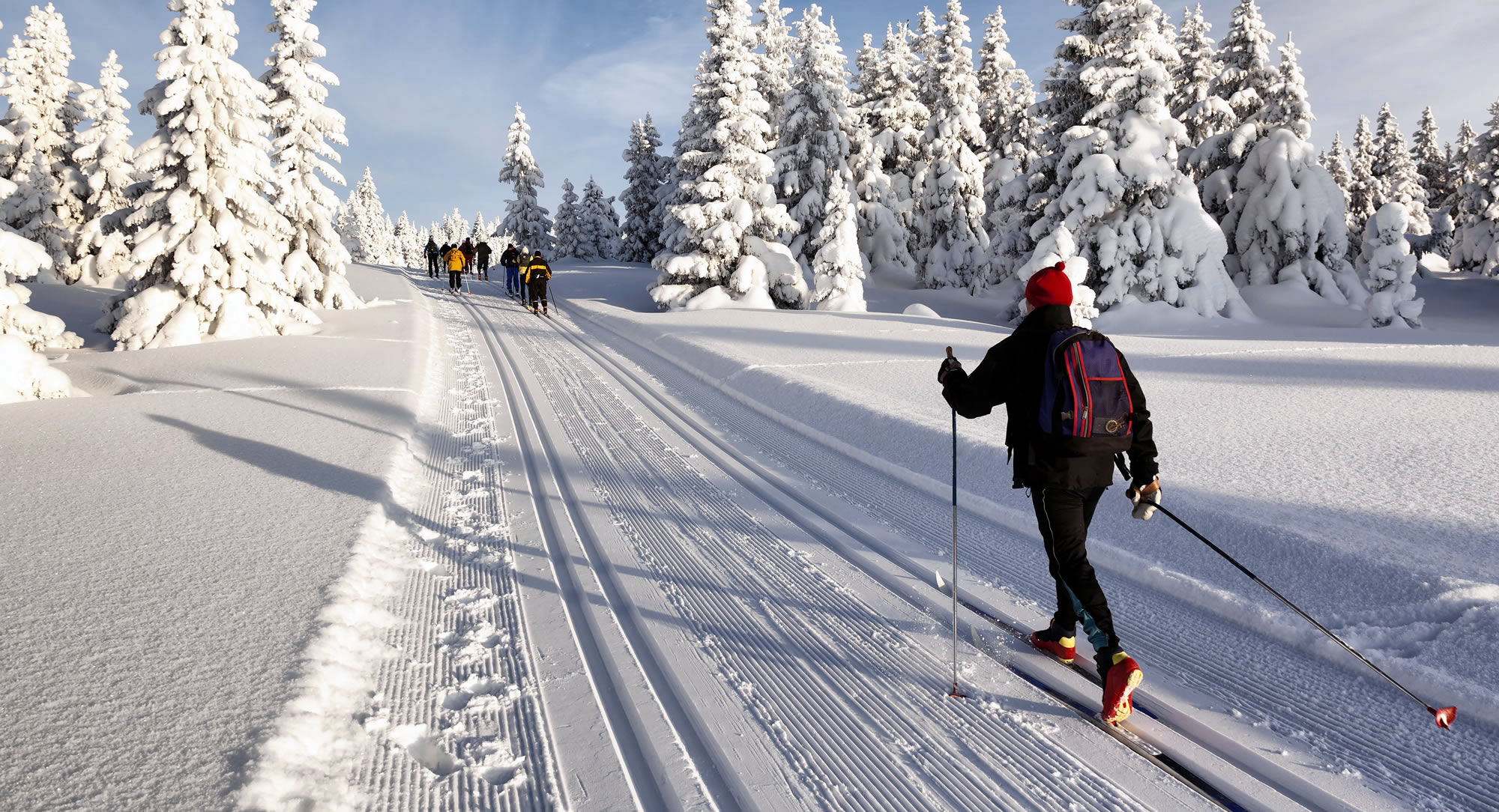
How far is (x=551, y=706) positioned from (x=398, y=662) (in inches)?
36.5

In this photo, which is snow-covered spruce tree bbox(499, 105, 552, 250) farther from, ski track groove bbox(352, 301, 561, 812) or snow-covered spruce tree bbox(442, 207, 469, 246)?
snow-covered spruce tree bbox(442, 207, 469, 246)

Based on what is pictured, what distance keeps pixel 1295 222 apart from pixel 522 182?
42159 millimetres

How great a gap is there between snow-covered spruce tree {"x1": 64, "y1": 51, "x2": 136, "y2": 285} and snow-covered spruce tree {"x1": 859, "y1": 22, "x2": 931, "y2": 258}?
1259 inches

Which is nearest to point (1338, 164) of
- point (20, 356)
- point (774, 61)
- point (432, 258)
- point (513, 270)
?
point (774, 61)

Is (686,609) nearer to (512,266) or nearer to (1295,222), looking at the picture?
(512,266)

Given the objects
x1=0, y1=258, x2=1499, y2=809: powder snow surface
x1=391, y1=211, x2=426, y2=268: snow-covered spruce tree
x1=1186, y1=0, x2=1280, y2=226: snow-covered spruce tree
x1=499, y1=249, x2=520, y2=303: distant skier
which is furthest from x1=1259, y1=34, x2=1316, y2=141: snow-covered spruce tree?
x1=391, y1=211, x2=426, y2=268: snow-covered spruce tree

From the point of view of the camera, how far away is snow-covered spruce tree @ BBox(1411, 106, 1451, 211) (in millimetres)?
49938

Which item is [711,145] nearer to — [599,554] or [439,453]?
[439,453]

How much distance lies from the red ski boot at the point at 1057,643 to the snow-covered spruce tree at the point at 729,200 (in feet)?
66.4

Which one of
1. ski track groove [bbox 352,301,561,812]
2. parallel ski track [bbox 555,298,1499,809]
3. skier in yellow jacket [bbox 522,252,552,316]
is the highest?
skier in yellow jacket [bbox 522,252,552,316]

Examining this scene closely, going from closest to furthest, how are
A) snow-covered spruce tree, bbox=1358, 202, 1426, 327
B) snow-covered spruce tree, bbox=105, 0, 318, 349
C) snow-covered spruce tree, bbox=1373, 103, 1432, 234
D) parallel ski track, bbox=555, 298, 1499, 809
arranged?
parallel ski track, bbox=555, 298, 1499, 809 < snow-covered spruce tree, bbox=105, 0, 318, 349 < snow-covered spruce tree, bbox=1358, 202, 1426, 327 < snow-covered spruce tree, bbox=1373, 103, 1432, 234

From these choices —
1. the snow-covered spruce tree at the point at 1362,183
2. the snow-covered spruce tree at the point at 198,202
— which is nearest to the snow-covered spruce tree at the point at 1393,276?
the snow-covered spruce tree at the point at 1362,183

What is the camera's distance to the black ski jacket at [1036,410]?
305cm

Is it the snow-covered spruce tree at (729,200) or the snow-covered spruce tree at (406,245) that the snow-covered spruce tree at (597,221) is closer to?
the snow-covered spruce tree at (729,200)
